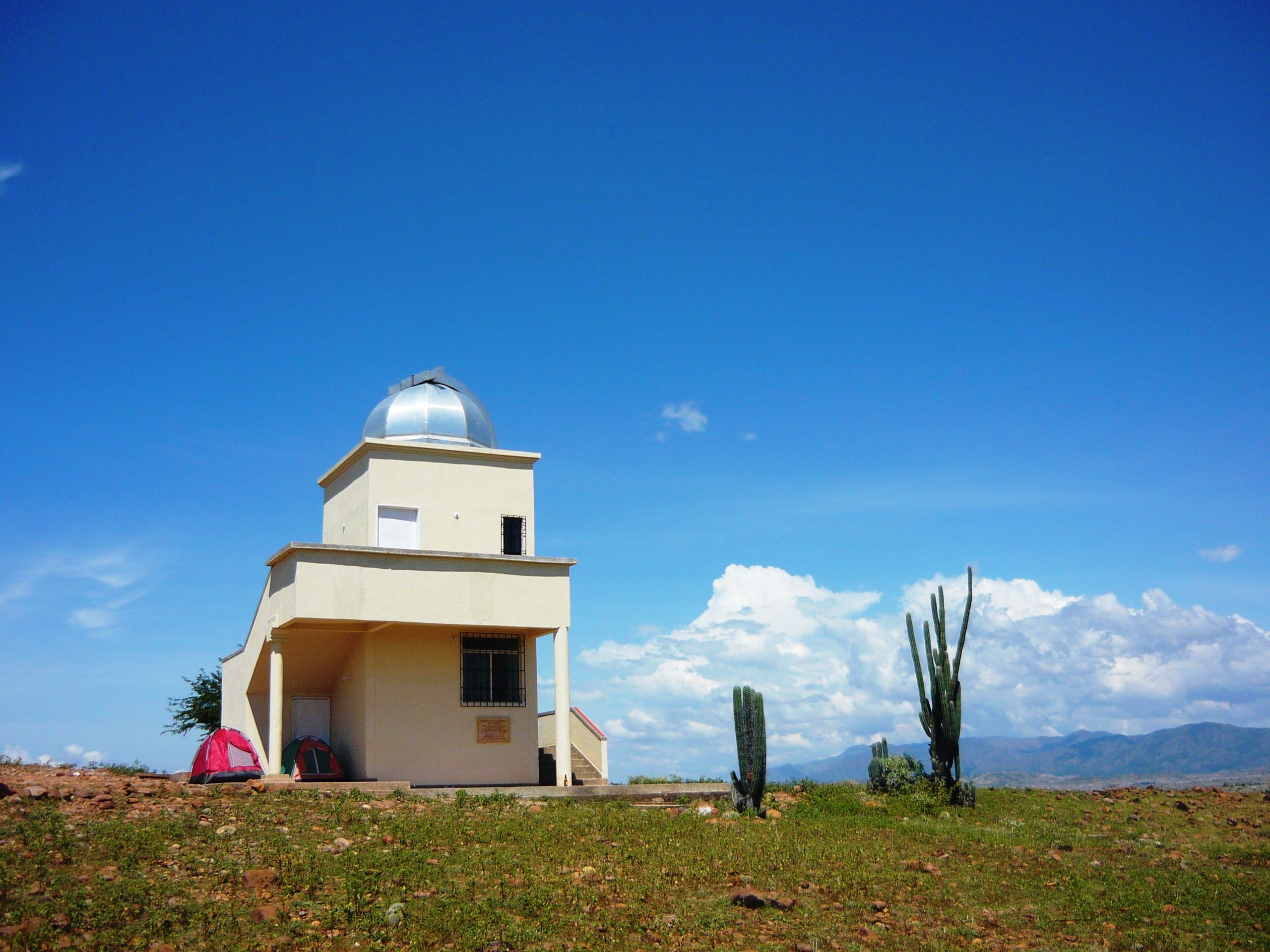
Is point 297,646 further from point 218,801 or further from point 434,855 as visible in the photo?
point 434,855

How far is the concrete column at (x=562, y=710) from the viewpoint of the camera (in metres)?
20.1

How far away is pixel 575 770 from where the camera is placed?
2373 centimetres

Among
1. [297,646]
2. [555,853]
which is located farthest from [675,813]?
[297,646]

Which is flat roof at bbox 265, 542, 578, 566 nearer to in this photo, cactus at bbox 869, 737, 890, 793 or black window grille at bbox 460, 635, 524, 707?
black window grille at bbox 460, 635, 524, 707

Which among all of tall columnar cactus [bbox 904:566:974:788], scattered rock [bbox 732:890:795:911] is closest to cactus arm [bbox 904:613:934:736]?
tall columnar cactus [bbox 904:566:974:788]

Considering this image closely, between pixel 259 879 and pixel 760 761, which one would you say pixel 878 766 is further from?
pixel 259 879

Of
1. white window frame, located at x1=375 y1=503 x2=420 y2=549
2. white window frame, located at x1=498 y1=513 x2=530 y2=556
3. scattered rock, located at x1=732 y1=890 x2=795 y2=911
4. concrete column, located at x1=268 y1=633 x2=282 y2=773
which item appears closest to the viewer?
scattered rock, located at x1=732 y1=890 x2=795 y2=911

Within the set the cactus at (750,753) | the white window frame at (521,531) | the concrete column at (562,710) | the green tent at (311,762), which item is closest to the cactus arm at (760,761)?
the cactus at (750,753)

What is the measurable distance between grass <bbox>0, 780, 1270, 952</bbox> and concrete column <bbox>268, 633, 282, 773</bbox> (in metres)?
3.77

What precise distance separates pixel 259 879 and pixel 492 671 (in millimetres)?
10420

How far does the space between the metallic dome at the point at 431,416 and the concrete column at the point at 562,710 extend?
5300 millimetres

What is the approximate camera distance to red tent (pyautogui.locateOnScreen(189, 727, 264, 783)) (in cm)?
1977

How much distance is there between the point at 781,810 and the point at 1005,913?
6.82 metres

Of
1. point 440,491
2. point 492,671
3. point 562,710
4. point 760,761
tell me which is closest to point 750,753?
point 760,761
